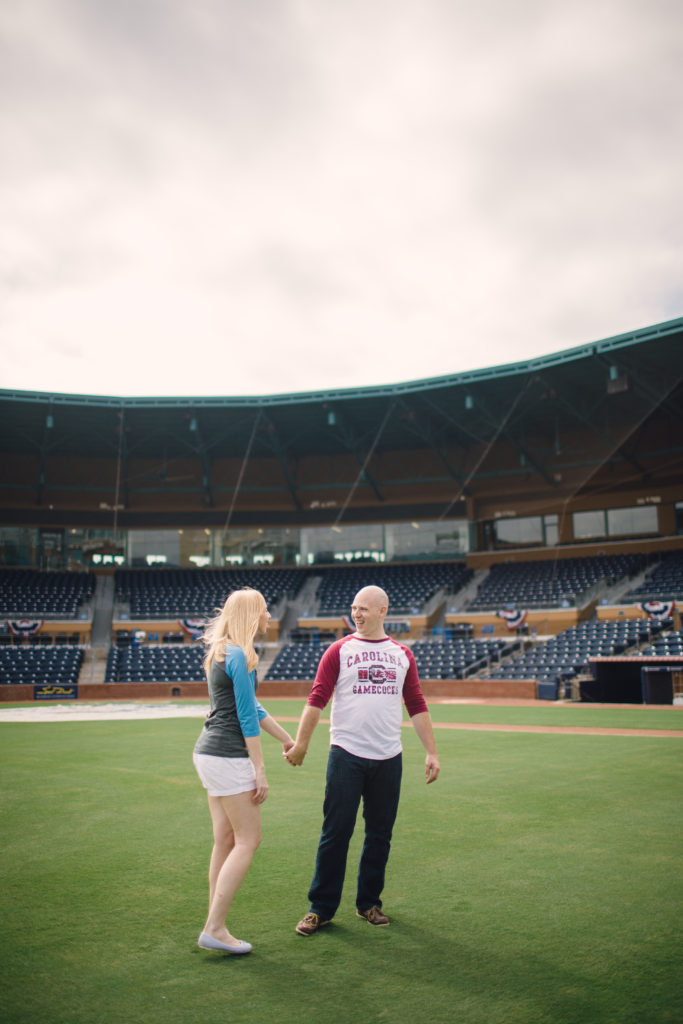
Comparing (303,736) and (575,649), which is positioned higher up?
(303,736)

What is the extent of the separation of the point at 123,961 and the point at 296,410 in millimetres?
39533

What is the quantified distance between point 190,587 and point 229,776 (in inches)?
1787

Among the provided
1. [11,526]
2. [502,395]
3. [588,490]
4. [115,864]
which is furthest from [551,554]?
[115,864]

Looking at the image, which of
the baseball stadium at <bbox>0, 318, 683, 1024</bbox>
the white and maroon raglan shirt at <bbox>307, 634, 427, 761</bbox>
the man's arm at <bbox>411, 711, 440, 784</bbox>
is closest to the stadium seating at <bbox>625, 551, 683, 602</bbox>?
the baseball stadium at <bbox>0, 318, 683, 1024</bbox>

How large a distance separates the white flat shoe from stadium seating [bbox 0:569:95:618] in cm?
4305

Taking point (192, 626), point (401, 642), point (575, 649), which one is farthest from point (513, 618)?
point (192, 626)

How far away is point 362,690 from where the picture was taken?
16.7 ft

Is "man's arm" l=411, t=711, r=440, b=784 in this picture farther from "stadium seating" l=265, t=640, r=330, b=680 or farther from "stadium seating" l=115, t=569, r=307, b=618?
"stadium seating" l=115, t=569, r=307, b=618

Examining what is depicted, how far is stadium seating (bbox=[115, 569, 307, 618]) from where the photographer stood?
4603 cm

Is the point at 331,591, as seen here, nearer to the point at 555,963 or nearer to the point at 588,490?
the point at 588,490

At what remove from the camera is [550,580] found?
137ft

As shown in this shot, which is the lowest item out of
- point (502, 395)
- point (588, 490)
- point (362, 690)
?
point (362, 690)

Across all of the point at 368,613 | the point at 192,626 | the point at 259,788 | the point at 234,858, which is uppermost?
the point at 368,613

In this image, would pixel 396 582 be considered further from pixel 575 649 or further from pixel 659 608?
pixel 659 608
